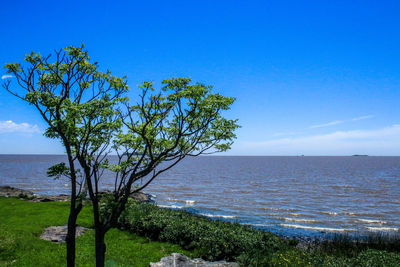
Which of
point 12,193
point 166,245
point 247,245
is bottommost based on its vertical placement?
point 166,245

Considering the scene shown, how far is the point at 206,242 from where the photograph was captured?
16.8 m

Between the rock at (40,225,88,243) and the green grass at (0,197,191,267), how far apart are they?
48cm

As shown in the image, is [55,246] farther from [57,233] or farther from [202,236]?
[202,236]

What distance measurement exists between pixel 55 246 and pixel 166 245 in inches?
270

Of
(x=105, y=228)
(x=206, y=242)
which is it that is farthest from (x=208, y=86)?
(x=206, y=242)

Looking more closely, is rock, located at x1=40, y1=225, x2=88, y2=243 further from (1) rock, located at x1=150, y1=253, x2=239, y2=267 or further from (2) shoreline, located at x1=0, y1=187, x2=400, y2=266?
(1) rock, located at x1=150, y1=253, x2=239, y2=267

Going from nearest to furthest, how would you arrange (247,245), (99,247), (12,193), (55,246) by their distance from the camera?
1. (99,247)
2. (247,245)
3. (55,246)
4. (12,193)

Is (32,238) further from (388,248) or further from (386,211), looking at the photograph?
(386,211)

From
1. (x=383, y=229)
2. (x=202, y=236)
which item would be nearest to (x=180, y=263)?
(x=202, y=236)

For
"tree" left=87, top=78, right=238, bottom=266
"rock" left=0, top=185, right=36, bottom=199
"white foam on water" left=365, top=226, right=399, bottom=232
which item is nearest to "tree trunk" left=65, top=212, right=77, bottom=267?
"tree" left=87, top=78, right=238, bottom=266

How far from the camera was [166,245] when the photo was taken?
718 inches

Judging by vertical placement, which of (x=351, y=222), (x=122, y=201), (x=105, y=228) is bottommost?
(x=351, y=222)

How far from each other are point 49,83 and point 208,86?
5887 mm

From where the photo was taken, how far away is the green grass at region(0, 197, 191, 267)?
1448 centimetres
